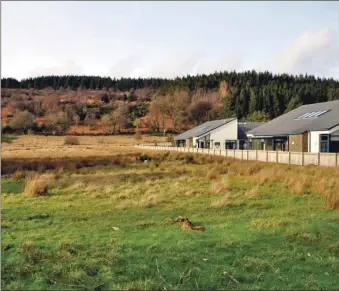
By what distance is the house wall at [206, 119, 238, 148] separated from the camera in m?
51.7

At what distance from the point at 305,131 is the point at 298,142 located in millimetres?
1276

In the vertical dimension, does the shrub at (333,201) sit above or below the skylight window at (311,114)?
below

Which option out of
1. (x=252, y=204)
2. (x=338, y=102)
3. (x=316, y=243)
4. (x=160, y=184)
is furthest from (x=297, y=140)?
(x=316, y=243)

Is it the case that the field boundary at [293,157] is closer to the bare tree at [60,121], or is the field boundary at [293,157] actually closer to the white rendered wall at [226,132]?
the white rendered wall at [226,132]

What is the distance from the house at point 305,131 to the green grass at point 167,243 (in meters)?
18.9

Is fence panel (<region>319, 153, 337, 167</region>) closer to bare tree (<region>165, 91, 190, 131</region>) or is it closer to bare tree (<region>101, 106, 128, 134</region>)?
bare tree (<region>165, 91, 190, 131</region>)

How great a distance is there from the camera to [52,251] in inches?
260

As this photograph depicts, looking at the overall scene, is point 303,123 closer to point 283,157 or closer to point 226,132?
point 283,157

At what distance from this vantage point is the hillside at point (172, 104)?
300 ft

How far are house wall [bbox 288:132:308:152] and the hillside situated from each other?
39153mm

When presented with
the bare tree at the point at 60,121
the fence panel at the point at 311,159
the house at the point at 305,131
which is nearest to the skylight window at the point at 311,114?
the house at the point at 305,131

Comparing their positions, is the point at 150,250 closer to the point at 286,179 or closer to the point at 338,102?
the point at 286,179

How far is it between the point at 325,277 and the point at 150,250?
8.91 feet

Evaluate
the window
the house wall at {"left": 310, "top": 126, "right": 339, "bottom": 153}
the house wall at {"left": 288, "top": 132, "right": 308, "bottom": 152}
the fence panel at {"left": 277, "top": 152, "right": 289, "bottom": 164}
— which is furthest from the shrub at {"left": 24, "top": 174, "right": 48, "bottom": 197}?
the house wall at {"left": 288, "top": 132, "right": 308, "bottom": 152}
